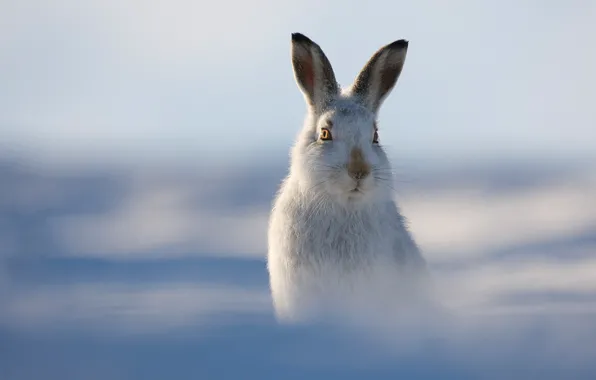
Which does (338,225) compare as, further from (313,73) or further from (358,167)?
(313,73)

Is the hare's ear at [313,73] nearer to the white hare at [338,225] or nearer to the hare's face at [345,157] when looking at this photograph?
the white hare at [338,225]

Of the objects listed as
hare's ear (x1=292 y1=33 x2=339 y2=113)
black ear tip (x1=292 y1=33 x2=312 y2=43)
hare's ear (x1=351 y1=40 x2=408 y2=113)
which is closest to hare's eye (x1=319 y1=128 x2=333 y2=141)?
hare's ear (x1=292 y1=33 x2=339 y2=113)

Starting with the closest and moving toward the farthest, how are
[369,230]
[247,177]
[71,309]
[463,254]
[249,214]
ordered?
[71,309] < [369,230] < [463,254] < [249,214] < [247,177]

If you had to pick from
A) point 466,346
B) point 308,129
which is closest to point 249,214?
point 308,129

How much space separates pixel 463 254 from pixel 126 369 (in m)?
4.44

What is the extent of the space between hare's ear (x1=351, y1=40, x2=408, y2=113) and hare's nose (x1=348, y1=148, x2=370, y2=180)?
75 centimetres

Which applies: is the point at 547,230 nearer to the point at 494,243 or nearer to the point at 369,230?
the point at 494,243

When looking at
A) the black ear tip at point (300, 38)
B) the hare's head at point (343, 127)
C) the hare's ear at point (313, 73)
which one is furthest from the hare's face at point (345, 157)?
the black ear tip at point (300, 38)

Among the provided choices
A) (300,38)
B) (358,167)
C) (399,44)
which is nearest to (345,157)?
(358,167)

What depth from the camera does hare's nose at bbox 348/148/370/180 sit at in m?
6.05

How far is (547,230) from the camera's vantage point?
973 centimetres

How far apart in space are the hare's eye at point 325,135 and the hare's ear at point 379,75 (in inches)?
17.9

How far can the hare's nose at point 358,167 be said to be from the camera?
19.9ft

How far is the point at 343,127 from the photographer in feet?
20.7
